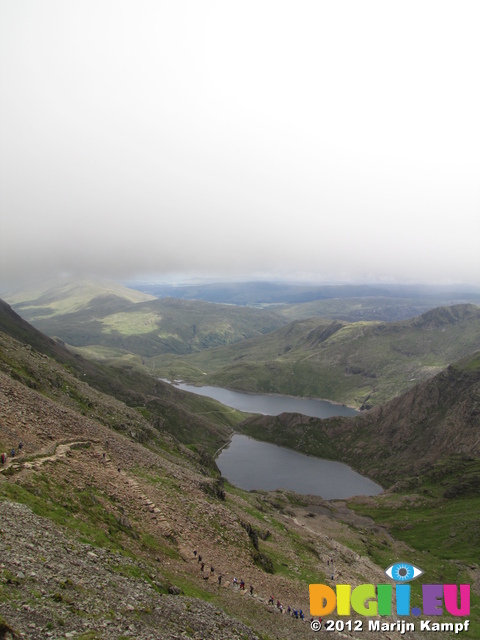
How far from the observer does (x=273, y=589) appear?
48.0 m

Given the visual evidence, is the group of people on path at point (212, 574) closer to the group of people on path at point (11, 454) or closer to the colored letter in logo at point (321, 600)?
the colored letter in logo at point (321, 600)

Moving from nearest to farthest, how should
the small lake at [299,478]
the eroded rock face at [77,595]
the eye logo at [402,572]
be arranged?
the eroded rock face at [77,595] → the eye logo at [402,572] → the small lake at [299,478]

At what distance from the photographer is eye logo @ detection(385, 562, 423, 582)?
283ft

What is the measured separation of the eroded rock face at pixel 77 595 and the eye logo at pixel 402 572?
74.1 m

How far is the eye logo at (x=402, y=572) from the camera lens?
8611 centimetres

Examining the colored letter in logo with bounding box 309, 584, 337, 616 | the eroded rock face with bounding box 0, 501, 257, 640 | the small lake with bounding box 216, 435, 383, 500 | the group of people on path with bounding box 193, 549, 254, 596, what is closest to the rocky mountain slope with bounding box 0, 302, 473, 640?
the eroded rock face with bounding box 0, 501, 257, 640

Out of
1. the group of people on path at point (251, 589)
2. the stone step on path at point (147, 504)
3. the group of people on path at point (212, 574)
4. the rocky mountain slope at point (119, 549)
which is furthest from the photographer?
the stone step on path at point (147, 504)

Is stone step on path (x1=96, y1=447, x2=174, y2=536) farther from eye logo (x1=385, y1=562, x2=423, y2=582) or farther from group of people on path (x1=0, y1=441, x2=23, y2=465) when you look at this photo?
eye logo (x1=385, y1=562, x2=423, y2=582)

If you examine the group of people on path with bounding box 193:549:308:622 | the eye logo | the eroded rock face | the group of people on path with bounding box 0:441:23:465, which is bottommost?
the eye logo

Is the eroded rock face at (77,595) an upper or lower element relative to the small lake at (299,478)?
upper

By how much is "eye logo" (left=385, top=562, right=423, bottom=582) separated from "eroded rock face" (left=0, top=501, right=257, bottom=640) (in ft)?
243

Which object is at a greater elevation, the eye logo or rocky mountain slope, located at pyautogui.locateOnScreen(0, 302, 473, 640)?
rocky mountain slope, located at pyautogui.locateOnScreen(0, 302, 473, 640)

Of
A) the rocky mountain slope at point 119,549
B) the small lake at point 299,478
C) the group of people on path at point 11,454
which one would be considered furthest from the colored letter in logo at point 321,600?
the small lake at point 299,478

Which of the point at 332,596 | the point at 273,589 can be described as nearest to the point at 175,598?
the point at 273,589
